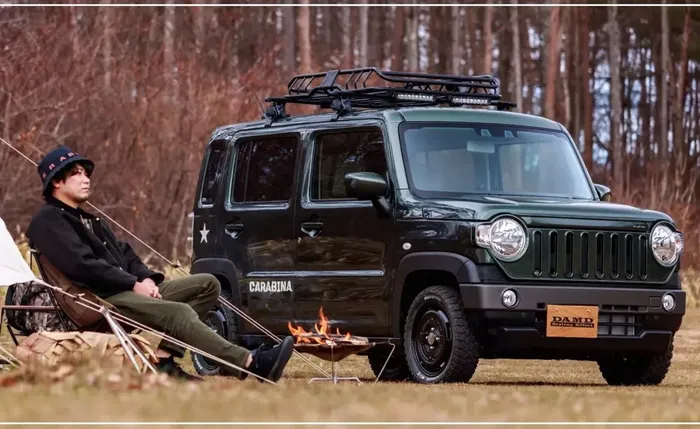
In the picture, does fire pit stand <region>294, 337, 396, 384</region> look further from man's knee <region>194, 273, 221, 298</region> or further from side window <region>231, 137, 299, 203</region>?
side window <region>231, 137, 299, 203</region>

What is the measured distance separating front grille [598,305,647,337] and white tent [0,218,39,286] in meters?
3.87

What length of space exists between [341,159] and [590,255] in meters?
2.05

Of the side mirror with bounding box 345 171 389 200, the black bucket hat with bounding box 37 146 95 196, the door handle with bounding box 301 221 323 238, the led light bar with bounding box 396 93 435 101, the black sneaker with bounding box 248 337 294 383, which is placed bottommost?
the black sneaker with bounding box 248 337 294 383

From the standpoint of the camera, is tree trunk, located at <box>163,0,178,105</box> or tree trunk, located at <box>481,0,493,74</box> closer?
tree trunk, located at <box>163,0,178,105</box>

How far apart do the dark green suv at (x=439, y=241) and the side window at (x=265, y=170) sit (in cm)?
1

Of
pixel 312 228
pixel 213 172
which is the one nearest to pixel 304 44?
pixel 213 172

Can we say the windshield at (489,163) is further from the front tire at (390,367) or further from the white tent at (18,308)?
the white tent at (18,308)

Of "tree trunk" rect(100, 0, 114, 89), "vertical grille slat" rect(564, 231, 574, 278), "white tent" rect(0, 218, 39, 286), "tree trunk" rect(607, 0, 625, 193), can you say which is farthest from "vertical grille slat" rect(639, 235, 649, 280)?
"tree trunk" rect(607, 0, 625, 193)

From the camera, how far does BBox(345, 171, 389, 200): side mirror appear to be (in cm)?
1239

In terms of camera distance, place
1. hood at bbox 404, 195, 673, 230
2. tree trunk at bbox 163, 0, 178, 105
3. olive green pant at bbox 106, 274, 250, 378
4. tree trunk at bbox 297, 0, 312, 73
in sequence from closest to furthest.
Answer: olive green pant at bbox 106, 274, 250, 378 < hood at bbox 404, 195, 673, 230 < tree trunk at bbox 163, 0, 178, 105 < tree trunk at bbox 297, 0, 312, 73

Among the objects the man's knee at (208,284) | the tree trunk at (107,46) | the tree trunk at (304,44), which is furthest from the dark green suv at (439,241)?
the tree trunk at (304,44)

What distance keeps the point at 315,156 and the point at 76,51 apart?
1528cm

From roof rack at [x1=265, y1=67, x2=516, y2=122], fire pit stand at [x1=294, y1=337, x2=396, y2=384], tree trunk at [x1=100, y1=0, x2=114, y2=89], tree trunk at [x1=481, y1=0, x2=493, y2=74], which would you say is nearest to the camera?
fire pit stand at [x1=294, y1=337, x2=396, y2=384]

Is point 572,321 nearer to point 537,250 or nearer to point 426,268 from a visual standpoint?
point 537,250
